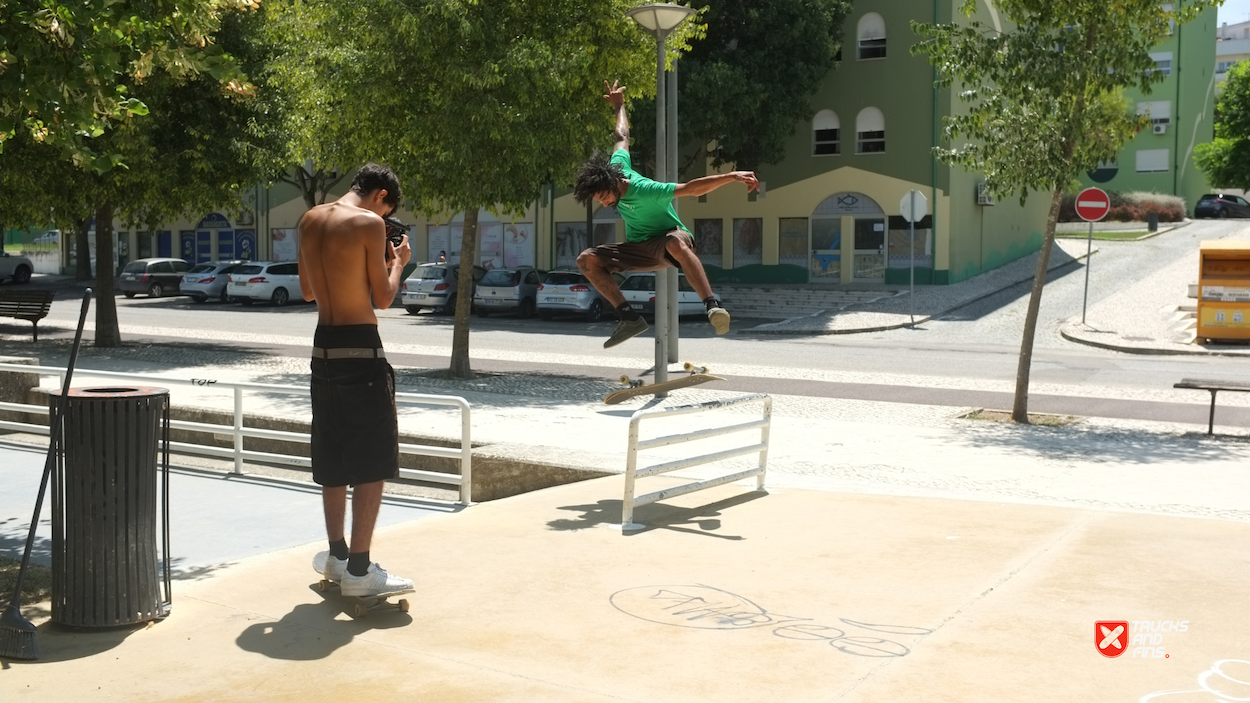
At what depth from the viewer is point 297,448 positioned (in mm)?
10547

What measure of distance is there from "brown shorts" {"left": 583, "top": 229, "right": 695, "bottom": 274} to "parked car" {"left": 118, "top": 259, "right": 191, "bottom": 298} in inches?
1459

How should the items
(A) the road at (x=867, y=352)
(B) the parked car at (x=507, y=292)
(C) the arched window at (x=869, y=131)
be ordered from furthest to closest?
1. (C) the arched window at (x=869, y=131)
2. (B) the parked car at (x=507, y=292)
3. (A) the road at (x=867, y=352)

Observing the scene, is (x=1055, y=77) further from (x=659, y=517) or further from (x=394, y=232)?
(x=394, y=232)

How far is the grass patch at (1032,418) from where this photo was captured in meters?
13.5

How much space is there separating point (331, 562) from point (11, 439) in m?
7.90

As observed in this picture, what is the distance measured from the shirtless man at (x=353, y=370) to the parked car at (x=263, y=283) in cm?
3231

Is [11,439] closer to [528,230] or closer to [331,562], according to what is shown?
[331,562]

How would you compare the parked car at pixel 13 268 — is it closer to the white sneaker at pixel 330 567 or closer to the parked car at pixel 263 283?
the parked car at pixel 263 283

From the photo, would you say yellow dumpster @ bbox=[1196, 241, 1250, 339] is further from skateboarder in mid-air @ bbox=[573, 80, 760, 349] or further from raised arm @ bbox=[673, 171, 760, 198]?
raised arm @ bbox=[673, 171, 760, 198]

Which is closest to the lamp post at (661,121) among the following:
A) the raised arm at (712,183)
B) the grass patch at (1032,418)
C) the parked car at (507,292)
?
the grass patch at (1032,418)

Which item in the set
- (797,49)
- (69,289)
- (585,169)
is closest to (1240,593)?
(585,169)

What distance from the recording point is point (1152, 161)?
2399 inches

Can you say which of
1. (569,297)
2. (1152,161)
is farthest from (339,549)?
(1152,161)

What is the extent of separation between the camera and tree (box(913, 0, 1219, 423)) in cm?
1288
